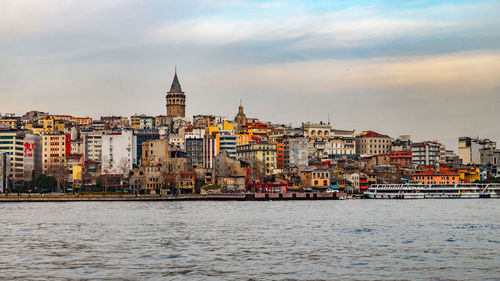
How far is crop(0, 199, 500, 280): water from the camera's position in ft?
91.6

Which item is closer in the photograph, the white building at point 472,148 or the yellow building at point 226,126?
the yellow building at point 226,126

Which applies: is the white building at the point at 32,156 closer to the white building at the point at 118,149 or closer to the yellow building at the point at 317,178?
the white building at the point at 118,149

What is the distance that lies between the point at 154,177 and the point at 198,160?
2951 centimetres

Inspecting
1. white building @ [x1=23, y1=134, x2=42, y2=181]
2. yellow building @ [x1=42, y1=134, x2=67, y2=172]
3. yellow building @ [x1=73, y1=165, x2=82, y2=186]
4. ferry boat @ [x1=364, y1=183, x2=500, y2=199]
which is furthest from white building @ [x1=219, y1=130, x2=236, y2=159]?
ferry boat @ [x1=364, y1=183, x2=500, y2=199]

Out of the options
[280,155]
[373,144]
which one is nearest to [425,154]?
[373,144]

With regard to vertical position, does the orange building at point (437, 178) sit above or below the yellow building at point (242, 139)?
below

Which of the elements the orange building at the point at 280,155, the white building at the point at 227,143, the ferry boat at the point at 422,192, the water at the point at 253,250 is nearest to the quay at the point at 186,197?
the ferry boat at the point at 422,192

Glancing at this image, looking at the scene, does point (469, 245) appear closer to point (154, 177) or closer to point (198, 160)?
point (154, 177)

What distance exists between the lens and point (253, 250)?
3466 cm

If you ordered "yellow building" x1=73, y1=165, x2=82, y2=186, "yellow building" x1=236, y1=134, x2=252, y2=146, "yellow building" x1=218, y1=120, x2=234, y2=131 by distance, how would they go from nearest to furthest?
"yellow building" x1=73, y1=165, x2=82, y2=186 < "yellow building" x1=236, y1=134, x2=252, y2=146 < "yellow building" x1=218, y1=120, x2=234, y2=131

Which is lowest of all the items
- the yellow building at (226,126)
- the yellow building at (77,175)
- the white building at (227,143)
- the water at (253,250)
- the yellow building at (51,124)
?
the water at (253,250)

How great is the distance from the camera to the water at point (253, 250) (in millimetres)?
27906

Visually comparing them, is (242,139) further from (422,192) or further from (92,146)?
(422,192)

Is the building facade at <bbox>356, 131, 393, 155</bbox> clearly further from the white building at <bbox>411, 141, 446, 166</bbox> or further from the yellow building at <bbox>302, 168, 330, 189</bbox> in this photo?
the yellow building at <bbox>302, 168, 330, 189</bbox>
